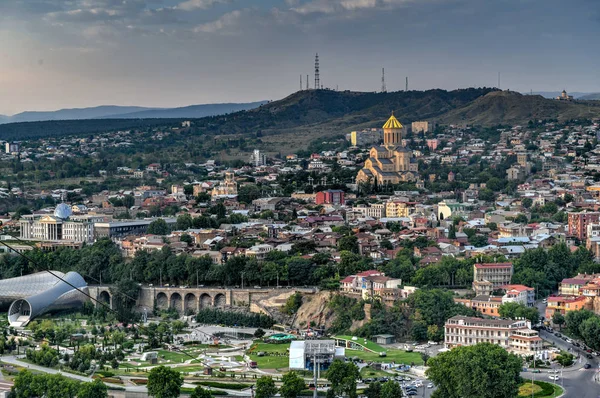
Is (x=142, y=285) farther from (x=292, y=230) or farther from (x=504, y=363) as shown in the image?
(x=504, y=363)

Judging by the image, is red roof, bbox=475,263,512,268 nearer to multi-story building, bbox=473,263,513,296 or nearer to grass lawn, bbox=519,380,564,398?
multi-story building, bbox=473,263,513,296

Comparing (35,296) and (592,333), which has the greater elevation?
(35,296)

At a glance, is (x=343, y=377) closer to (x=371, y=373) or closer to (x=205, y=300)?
(x=371, y=373)

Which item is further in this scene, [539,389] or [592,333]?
[592,333]

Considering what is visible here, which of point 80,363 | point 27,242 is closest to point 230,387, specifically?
point 80,363

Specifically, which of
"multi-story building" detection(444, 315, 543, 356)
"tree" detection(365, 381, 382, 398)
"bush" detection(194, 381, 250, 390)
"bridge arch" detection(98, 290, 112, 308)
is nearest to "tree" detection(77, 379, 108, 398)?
"bush" detection(194, 381, 250, 390)

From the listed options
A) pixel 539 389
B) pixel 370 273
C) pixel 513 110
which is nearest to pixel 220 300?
pixel 370 273
